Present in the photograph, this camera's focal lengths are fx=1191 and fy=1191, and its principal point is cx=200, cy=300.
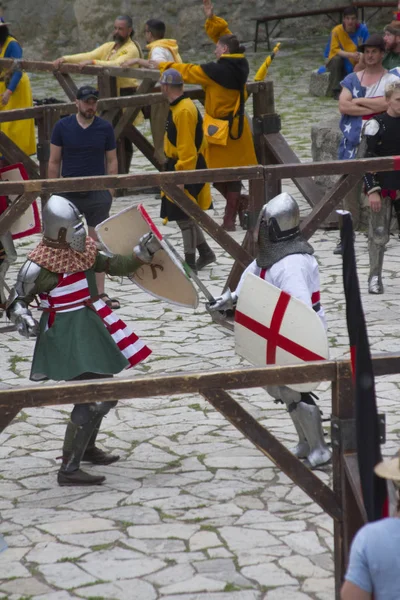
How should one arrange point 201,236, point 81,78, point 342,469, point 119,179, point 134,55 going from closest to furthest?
1. point 342,469
2. point 119,179
3. point 201,236
4. point 134,55
5. point 81,78

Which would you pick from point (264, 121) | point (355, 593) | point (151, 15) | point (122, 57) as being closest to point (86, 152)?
point (264, 121)

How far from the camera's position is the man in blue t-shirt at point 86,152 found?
748 centimetres

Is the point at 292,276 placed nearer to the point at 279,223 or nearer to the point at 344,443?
the point at 279,223

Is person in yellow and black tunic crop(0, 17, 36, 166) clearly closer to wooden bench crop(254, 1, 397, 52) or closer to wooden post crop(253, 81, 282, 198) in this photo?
wooden post crop(253, 81, 282, 198)

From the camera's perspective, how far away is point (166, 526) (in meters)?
4.72

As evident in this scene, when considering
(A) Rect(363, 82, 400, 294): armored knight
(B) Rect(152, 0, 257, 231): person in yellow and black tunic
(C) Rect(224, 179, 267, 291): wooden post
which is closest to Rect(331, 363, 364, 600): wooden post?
(C) Rect(224, 179, 267, 291): wooden post

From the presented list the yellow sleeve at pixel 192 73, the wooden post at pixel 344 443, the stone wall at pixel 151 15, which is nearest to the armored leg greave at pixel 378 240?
→ the yellow sleeve at pixel 192 73

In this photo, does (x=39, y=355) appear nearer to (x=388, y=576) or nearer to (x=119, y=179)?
(x=119, y=179)

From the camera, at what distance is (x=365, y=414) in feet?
10.7

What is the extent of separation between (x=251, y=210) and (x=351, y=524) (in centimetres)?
345

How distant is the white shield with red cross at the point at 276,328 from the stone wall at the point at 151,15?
575 inches

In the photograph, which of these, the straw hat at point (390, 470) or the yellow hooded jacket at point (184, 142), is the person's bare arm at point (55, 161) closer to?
the yellow hooded jacket at point (184, 142)

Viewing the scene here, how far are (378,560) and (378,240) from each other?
16.7 ft

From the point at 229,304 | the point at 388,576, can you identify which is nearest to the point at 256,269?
the point at 229,304
